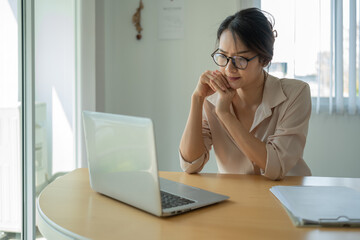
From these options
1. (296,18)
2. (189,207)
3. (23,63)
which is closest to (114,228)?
(189,207)

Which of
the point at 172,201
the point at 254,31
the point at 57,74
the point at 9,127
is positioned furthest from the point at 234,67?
the point at 57,74

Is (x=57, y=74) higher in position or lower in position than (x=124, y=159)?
higher

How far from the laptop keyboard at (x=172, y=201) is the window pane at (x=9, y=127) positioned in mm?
1051

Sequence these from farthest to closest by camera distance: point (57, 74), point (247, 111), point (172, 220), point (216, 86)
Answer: point (57, 74), point (247, 111), point (216, 86), point (172, 220)

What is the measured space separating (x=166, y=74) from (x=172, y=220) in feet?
7.49

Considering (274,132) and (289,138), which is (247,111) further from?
(289,138)

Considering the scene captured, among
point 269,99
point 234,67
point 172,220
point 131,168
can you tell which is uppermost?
point 234,67

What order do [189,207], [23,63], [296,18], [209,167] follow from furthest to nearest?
1. [209,167]
2. [296,18]
3. [23,63]
4. [189,207]

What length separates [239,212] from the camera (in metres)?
0.91

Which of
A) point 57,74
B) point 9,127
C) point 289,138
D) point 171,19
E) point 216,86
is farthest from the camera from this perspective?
point 171,19

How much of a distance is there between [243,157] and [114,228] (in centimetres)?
83

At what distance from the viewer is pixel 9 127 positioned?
70.8 inches

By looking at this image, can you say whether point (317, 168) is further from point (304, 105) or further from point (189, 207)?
point (189, 207)

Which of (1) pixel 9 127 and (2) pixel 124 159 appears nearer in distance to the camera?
(2) pixel 124 159
